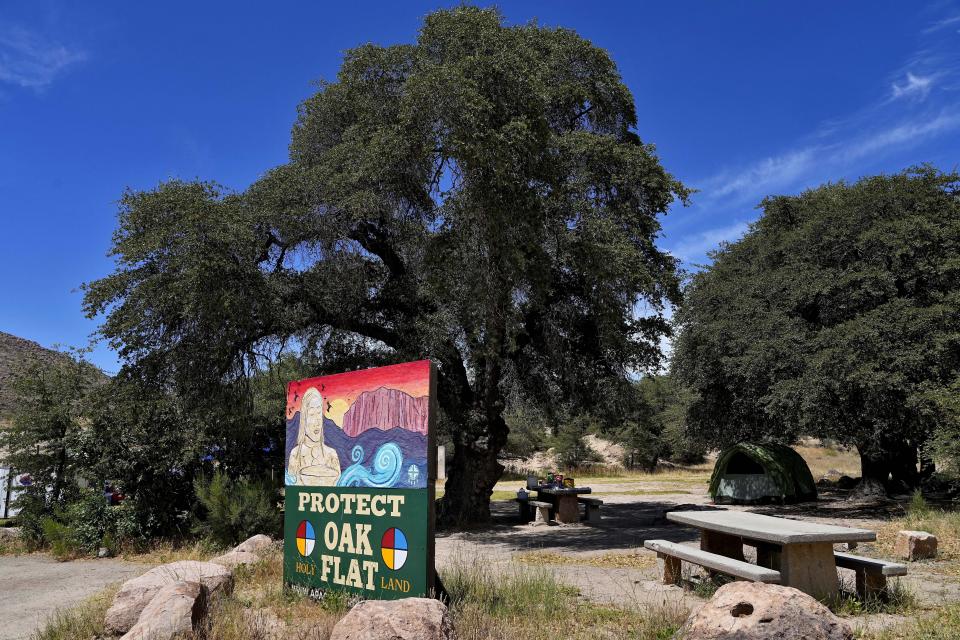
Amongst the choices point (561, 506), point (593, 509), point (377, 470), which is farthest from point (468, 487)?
point (377, 470)

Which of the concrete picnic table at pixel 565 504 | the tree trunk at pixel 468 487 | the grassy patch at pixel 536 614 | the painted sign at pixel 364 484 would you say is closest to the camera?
the grassy patch at pixel 536 614

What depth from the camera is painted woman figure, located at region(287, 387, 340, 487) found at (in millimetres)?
7996

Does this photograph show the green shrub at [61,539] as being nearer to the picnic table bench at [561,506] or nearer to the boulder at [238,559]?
the boulder at [238,559]

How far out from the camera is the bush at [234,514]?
42.8 feet

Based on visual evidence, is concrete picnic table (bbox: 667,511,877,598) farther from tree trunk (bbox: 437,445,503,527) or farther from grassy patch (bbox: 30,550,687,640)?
tree trunk (bbox: 437,445,503,527)

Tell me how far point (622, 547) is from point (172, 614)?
8.94 metres

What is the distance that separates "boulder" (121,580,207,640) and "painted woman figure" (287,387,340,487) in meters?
1.93

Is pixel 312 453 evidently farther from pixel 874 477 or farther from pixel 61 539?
pixel 874 477

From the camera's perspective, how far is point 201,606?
633 centimetres

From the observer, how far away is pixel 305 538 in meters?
8.09

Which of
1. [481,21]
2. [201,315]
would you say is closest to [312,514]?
[201,315]

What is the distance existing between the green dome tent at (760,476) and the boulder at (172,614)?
20.7 m

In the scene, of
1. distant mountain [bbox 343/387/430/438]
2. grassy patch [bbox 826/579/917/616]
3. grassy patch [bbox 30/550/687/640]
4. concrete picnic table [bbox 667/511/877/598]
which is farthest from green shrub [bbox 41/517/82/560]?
grassy patch [bbox 826/579/917/616]

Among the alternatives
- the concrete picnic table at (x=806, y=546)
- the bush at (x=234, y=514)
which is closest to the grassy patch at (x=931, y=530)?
the concrete picnic table at (x=806, y=546)
